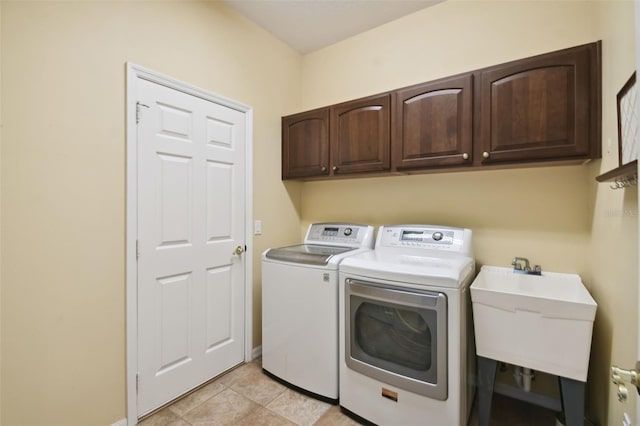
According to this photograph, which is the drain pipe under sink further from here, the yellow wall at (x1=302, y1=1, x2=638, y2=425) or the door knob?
the door knob

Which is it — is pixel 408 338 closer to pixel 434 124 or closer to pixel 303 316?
pixel 303 316

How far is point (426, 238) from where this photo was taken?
2047 mm

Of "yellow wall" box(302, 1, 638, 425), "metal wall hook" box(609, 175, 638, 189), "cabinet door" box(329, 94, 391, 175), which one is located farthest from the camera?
"cabinet door" box(329, 94, 391, 175)

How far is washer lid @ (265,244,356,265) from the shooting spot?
1.90 meters

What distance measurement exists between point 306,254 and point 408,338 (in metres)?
0.84

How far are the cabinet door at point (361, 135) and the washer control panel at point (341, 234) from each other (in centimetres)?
Result: 47

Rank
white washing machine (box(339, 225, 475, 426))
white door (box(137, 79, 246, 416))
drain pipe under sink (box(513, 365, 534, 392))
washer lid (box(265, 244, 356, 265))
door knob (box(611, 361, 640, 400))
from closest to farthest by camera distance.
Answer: door knob (box(611, 361, 640, 400)) < white washing machine (box(339, 225, 475, 426)) < drain pipe under sink (box(513, 365, 534, 392)) < white door (box(137, 79, 246, 416)) < washer lid (box(265, 244, 356, 265))

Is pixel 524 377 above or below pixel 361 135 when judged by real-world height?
below

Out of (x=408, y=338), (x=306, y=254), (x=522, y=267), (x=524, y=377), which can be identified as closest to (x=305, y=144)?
(x=306, y=254)

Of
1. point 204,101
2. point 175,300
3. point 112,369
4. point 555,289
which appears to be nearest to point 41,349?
point 112,369

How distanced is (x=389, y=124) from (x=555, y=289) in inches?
55.1

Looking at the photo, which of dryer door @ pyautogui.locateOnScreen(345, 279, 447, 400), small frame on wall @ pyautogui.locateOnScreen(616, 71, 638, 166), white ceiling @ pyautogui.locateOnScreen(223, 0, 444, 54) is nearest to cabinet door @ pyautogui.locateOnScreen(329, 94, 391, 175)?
white ceiling @ pyautogui.locateOnScreen(223, 0, 444, 54)

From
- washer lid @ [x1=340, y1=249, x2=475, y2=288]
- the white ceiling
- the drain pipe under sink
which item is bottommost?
the drain pipe under sink

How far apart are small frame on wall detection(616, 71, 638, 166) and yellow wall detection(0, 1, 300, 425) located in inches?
90.4
